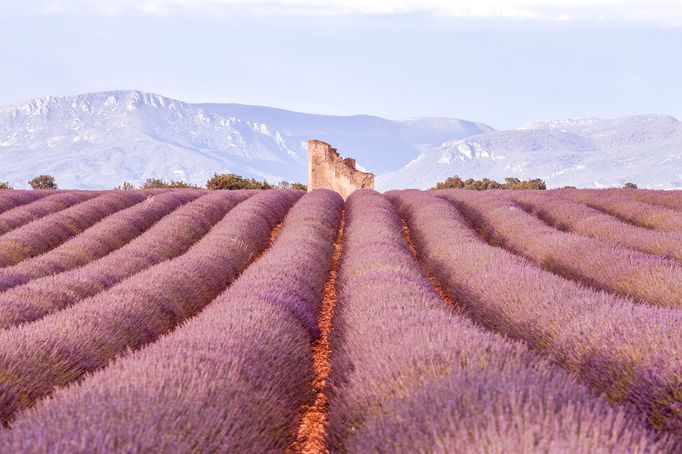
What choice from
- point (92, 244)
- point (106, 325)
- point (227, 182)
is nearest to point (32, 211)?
point (92, 244)

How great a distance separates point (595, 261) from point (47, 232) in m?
9.14

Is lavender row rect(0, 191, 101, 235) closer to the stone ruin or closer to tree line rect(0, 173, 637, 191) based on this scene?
the stone ruin

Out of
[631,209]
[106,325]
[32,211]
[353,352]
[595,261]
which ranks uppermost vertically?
[631,209]

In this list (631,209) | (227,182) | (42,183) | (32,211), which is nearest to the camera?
(631,209)

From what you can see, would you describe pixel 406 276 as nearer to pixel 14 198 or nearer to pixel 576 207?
pixel 576 207

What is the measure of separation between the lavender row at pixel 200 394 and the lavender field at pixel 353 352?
1 centimetres

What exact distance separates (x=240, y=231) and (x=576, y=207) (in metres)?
7.02

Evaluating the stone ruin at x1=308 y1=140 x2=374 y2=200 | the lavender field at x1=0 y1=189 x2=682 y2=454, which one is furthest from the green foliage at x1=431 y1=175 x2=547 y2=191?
the lavender field at x1=0 y1=189 x2=682 y2=454

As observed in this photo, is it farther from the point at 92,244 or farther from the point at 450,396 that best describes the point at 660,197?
the point at 450,396

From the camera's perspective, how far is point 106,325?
486 centimetres

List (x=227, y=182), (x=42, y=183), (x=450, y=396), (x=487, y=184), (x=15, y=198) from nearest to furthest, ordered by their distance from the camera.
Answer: (x=450, y=396) < (x=15, y=198) < (x=227, y=182) < (x=487, y=184) < (x=42, y=183)

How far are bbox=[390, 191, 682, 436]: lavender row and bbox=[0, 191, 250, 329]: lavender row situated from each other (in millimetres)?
3632

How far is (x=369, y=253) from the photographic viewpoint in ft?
26.2

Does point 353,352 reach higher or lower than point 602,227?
lower
